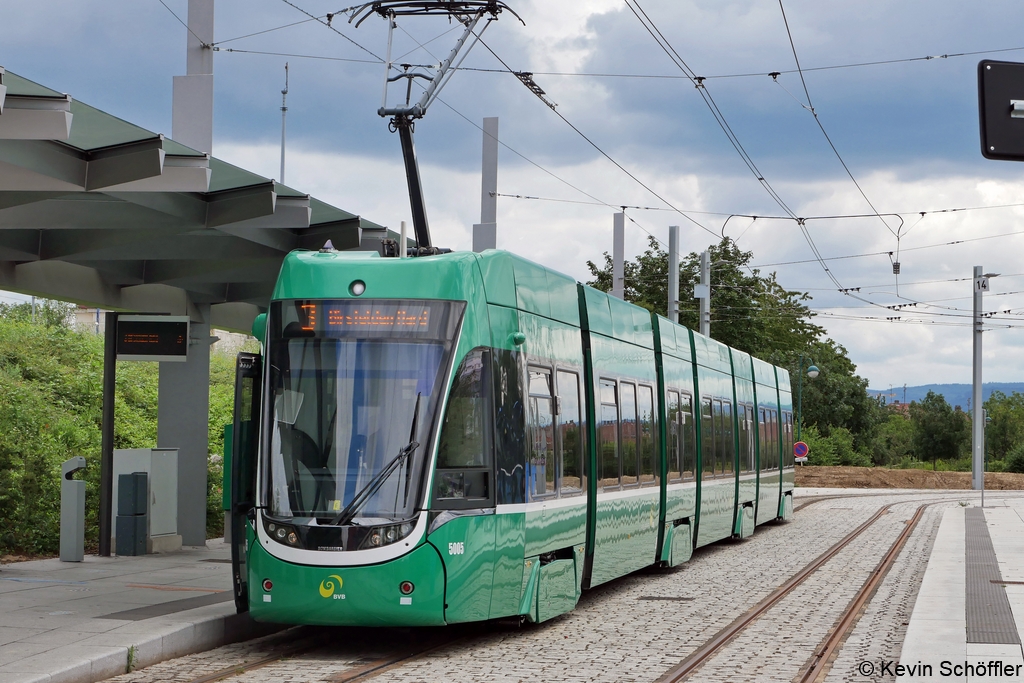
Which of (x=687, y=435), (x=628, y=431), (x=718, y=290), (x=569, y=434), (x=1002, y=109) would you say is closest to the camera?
(x=1002, y=109)

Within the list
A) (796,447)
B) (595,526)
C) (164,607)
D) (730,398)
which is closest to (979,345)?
(796,447)

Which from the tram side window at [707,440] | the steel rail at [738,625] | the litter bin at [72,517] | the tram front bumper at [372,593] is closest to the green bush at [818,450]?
the steel rail at [738,625]

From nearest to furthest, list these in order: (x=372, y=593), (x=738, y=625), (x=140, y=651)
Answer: (x=140, y=651)
(x=372, y=593)
(x=738, y=625)

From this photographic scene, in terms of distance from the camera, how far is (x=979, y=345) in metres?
51.9

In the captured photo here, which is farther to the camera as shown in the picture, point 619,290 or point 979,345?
point 979,345

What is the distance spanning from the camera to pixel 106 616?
10.5 metres

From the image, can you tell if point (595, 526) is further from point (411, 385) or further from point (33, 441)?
point (33, 441)

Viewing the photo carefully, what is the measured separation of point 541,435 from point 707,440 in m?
8.48

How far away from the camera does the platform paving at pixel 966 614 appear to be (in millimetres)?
8781

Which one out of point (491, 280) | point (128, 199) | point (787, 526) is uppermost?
point (128, 199)

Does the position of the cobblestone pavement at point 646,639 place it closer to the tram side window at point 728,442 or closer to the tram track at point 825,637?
the tram track at point 825,637

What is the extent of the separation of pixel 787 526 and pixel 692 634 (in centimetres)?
1735

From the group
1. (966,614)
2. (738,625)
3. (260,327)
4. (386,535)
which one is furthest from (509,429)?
(966,614)

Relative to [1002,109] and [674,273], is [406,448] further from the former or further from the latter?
[674,273]
